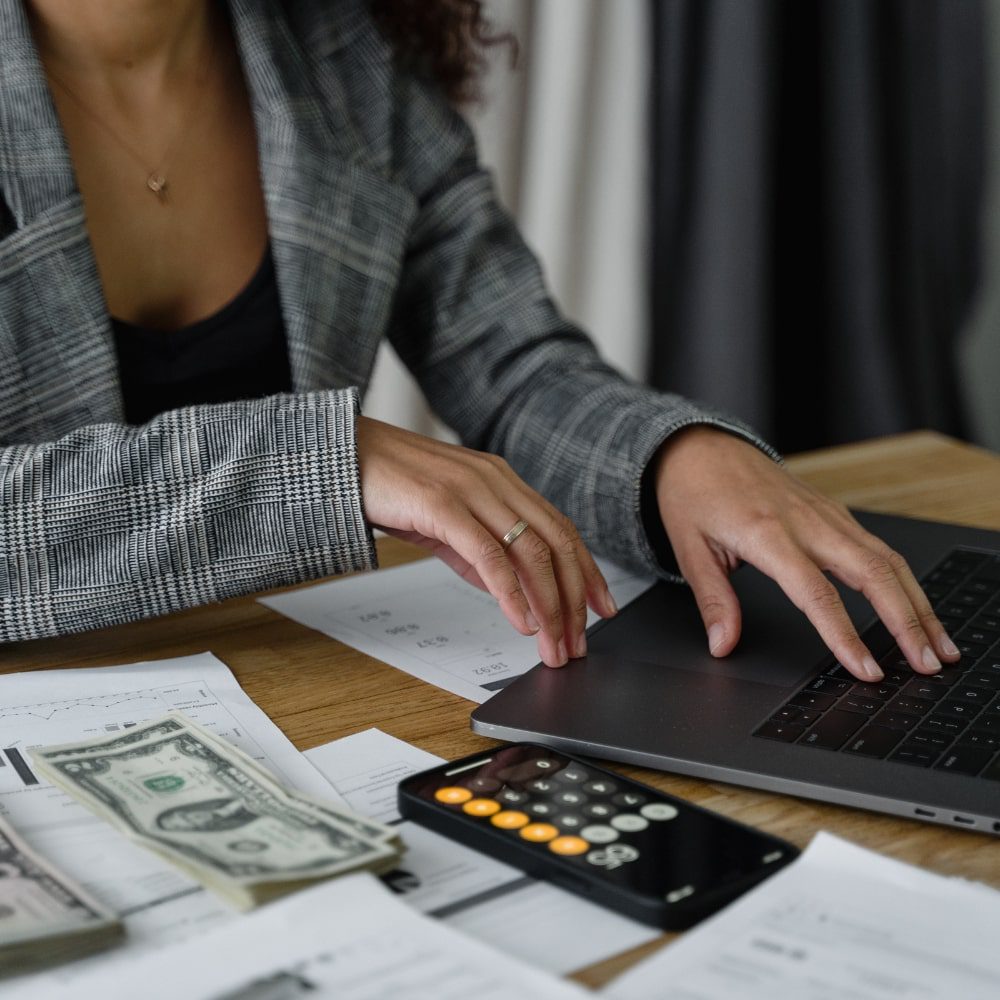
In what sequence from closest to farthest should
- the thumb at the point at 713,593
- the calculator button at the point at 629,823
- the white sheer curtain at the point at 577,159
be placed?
1. the calculator button at the point at 629,823
2. the thumb at the point at 713,593
3. the white sheer curtain at the point at 577,159

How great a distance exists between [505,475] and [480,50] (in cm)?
75

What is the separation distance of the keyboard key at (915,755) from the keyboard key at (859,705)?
0.04m

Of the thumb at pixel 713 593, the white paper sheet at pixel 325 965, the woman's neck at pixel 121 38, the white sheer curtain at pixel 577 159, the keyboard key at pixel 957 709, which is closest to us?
the white paper sheet at pixel 325 965

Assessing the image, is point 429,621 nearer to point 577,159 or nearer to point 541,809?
point 541,809

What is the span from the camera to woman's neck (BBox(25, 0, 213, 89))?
1027mm

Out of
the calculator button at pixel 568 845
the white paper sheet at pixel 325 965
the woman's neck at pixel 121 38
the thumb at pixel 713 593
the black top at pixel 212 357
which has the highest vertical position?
the woman's neck at pixel 121 38

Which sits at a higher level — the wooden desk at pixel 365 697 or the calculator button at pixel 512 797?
the calculator button at pixel 512 797

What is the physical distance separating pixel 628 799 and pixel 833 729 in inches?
5.1

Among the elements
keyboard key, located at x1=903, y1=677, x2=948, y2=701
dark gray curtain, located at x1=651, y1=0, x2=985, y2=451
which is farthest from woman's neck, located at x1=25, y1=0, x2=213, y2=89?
dark gray curtain, located at x1=651, y1=0, x2=985, y2=451

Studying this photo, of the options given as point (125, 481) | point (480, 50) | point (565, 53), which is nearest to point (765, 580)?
point (125, 481)

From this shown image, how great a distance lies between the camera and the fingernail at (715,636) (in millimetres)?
734

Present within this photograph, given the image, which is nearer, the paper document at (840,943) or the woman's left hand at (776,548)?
the paper document at (840,943)

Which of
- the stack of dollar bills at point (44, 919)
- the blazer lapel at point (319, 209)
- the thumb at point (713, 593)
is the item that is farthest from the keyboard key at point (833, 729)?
the blazer lapel at point (319, 209)

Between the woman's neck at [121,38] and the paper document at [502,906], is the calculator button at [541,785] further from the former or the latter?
the woman's neck at [121,38]
